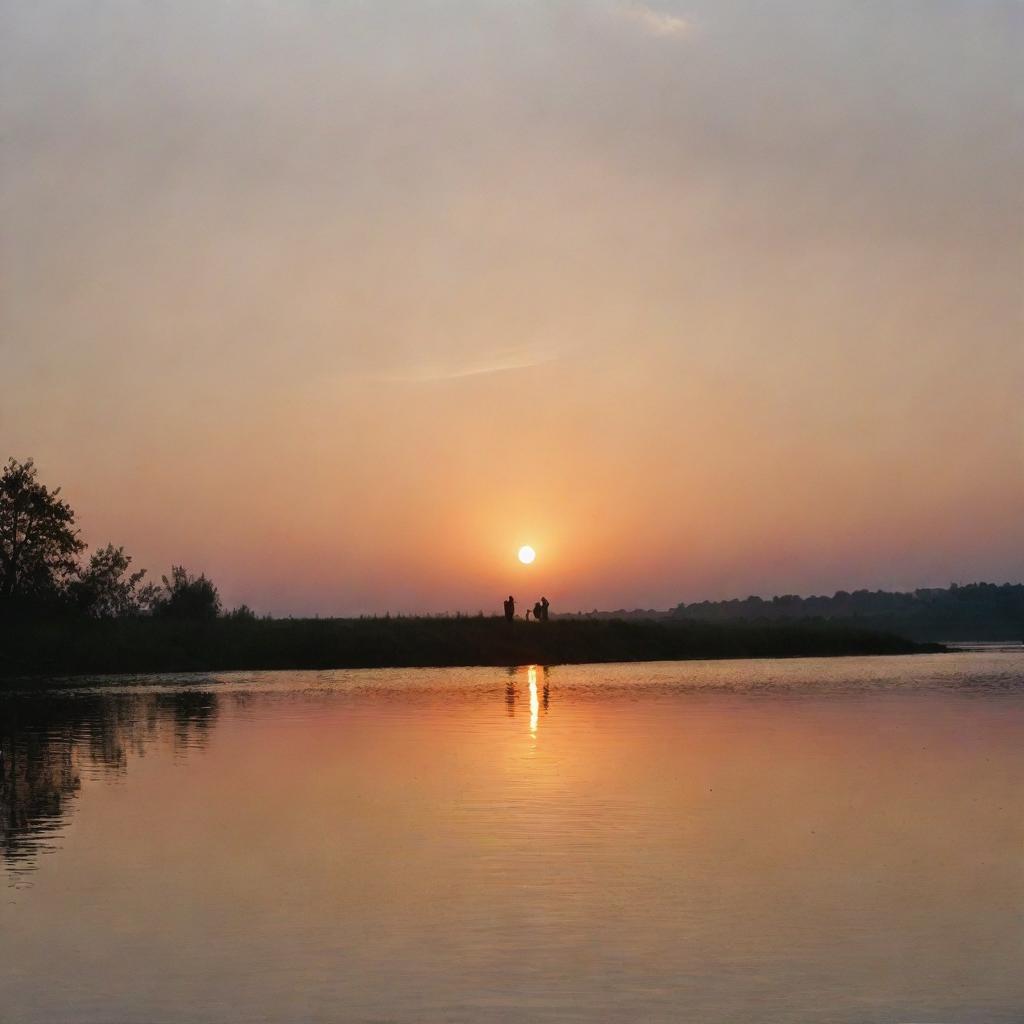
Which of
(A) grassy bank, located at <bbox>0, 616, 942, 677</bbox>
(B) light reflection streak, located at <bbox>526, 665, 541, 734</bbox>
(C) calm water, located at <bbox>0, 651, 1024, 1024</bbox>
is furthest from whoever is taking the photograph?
(A) grassy bank, located at <bbox>0, 616, 942, 677</bbox>

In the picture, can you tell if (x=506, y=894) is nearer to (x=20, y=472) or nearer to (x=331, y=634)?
(x=331, y=634)

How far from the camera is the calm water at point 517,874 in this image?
10.4 metres

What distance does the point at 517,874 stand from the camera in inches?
578

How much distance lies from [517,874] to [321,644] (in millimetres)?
58499

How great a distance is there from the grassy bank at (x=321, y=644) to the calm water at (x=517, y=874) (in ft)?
125

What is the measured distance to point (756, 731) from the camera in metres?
30.3

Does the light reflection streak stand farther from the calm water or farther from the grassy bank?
the grassy bank

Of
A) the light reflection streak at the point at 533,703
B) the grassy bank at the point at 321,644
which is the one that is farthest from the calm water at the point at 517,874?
the grassy bank at the point at 321,644

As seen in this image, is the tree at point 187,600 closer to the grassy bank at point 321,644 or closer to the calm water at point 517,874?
the grassy bank at point 321,644

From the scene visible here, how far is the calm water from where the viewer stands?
10383mm

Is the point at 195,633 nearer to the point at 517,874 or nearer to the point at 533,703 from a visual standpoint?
the point at 533,703

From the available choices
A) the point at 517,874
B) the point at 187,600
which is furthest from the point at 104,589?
the point at 517,874

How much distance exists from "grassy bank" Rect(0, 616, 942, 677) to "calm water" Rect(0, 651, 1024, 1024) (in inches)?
1498

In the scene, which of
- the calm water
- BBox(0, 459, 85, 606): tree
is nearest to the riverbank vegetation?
BBox(0, 459, 85, 606): tree
